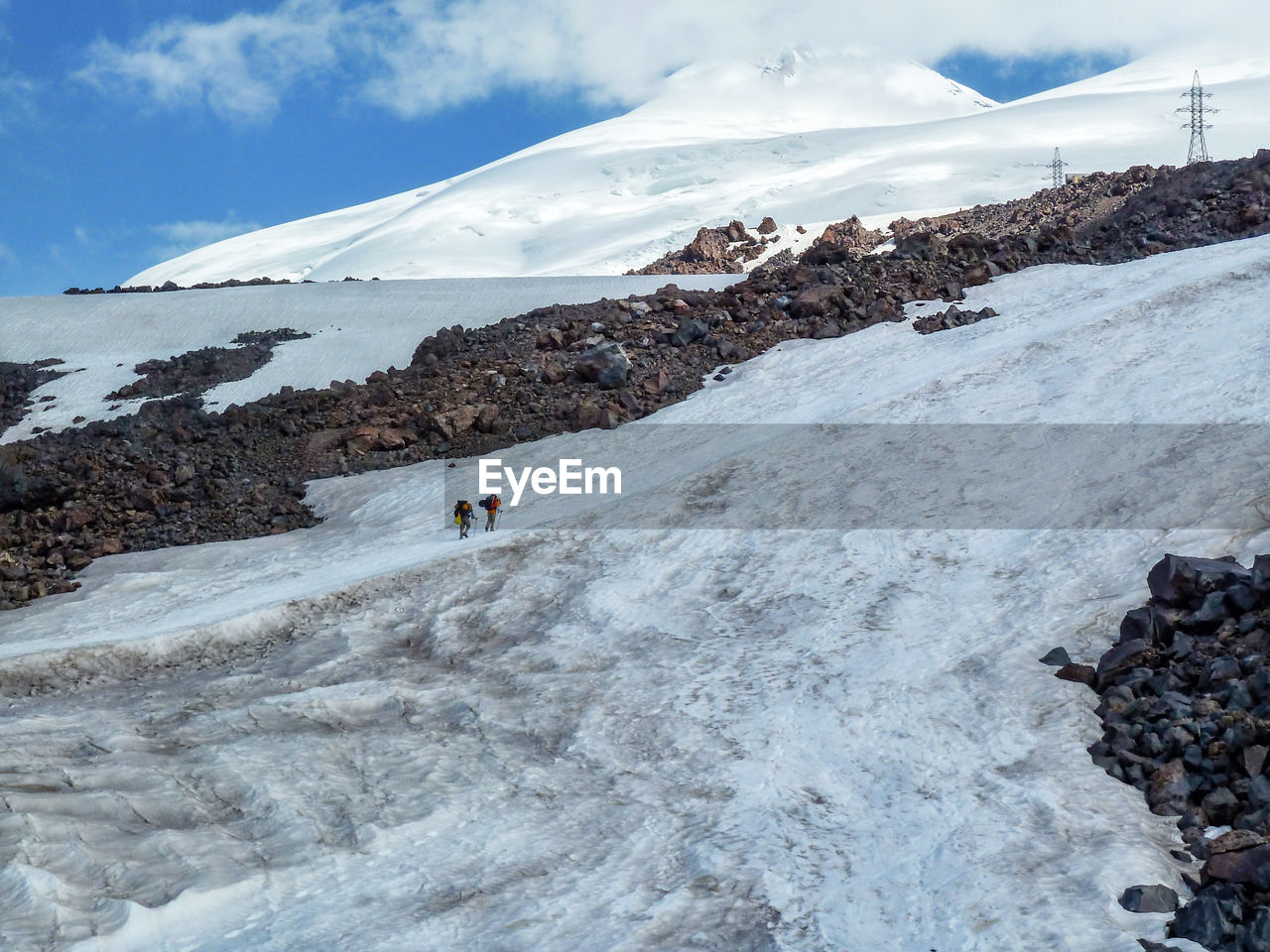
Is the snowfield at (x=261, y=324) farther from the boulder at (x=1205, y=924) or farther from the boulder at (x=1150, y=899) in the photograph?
the boulder at (x=1205, y=924)

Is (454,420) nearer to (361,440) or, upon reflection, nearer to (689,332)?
(361,440)

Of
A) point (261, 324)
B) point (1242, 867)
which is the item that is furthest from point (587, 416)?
point (261, 324)

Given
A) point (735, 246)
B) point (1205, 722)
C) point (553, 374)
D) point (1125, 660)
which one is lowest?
point (1205, 722)

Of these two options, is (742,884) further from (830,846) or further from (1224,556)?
(1224,556)

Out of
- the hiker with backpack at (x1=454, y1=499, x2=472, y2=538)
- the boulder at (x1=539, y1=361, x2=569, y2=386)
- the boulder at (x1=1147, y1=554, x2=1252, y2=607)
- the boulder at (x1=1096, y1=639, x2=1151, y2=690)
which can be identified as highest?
the boulder at (x1=539, y1=361, x2=569, y2=386)

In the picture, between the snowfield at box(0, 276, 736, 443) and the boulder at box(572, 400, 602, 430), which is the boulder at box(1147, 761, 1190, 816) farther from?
the snowfield at box(0, 276, 736, 443)
